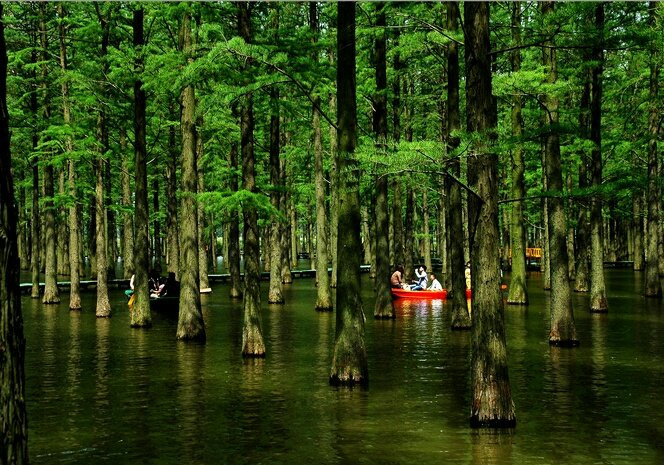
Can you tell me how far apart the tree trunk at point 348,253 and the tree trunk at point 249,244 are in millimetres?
3234

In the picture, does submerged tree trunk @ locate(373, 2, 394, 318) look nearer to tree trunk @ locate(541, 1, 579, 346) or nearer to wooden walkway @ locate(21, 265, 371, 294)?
tree trunk @ locate(541, 1, 579, 346)

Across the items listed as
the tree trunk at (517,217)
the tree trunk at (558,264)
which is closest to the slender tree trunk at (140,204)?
the tree trunk at (558,264)

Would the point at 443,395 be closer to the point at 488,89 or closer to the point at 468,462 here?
the point at 468,462

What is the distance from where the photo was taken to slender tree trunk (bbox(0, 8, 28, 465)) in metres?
6.21

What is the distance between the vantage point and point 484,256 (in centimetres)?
1277

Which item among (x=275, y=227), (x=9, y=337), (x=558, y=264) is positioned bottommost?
(x=9, y=337)

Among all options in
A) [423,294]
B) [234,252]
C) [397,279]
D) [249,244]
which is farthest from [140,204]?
[423,294]

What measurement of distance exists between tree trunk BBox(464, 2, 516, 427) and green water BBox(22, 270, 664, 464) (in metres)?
0.53

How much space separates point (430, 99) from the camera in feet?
136

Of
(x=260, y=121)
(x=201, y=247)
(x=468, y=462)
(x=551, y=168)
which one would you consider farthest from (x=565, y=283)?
(x=260, y=121)

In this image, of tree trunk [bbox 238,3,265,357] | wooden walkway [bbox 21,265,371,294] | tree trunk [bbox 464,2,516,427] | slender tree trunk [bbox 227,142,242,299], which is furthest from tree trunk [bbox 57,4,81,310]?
tree trunk [bbox 464,2,516,427]

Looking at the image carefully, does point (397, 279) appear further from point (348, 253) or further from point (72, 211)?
point (348, 253)

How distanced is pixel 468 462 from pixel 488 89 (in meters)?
5.75

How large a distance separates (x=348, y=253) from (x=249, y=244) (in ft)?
13.9
